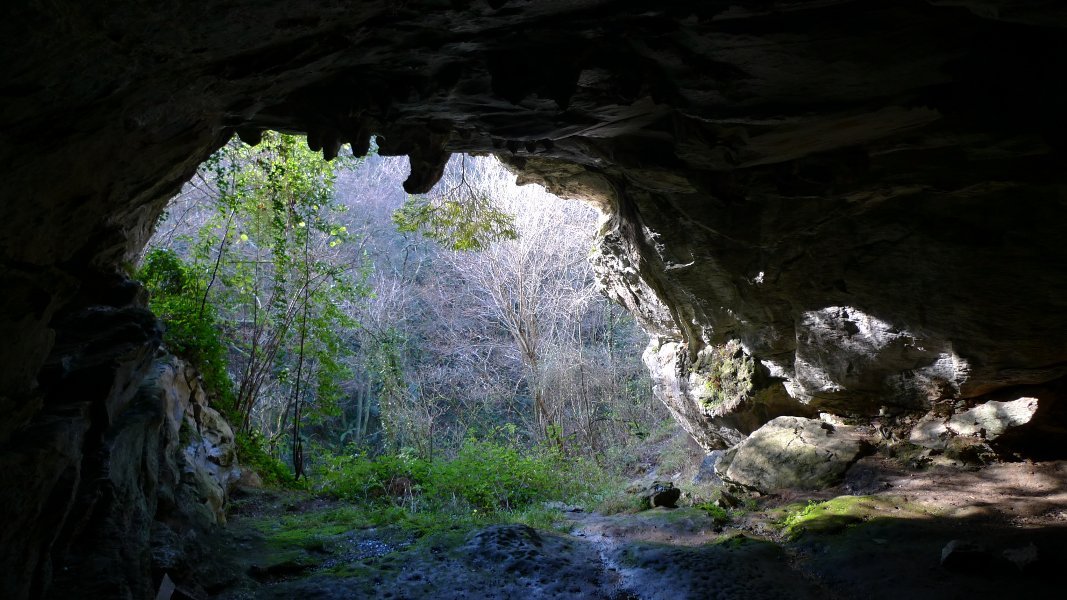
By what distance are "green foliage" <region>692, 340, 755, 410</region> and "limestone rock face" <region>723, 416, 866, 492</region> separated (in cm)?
Result: 99

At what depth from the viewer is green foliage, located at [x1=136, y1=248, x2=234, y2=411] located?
8117 mm

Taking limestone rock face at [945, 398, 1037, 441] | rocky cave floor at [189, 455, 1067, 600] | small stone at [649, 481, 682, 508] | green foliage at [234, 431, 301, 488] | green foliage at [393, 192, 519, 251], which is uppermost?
green foliage at [393, 192, 519, 251]

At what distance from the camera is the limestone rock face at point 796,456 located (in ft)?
23.5

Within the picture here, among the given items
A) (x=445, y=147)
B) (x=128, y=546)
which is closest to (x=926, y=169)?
(x=445, y=147)

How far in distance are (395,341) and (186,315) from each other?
861cm

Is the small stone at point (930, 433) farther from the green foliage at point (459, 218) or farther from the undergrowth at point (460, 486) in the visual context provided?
the green foliage at point (459, 218)

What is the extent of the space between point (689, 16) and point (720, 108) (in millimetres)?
1167

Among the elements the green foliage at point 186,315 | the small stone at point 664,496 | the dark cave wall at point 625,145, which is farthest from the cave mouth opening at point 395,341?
the dark cave wall at point 625,145

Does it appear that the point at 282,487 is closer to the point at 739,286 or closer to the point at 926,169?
the point at 739,286

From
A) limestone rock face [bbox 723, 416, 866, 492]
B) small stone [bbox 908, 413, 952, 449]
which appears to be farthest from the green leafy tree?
small stone [bbox 908, 413, 952, 449]

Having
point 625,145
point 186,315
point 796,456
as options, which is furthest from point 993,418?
point 186,315

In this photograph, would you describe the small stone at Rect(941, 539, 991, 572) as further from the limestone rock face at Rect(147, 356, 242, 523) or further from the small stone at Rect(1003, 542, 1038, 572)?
the limestone rock face at Rect(147, 356, 242, 523)

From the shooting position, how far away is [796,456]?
24.5 feet

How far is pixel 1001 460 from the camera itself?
256 inches
